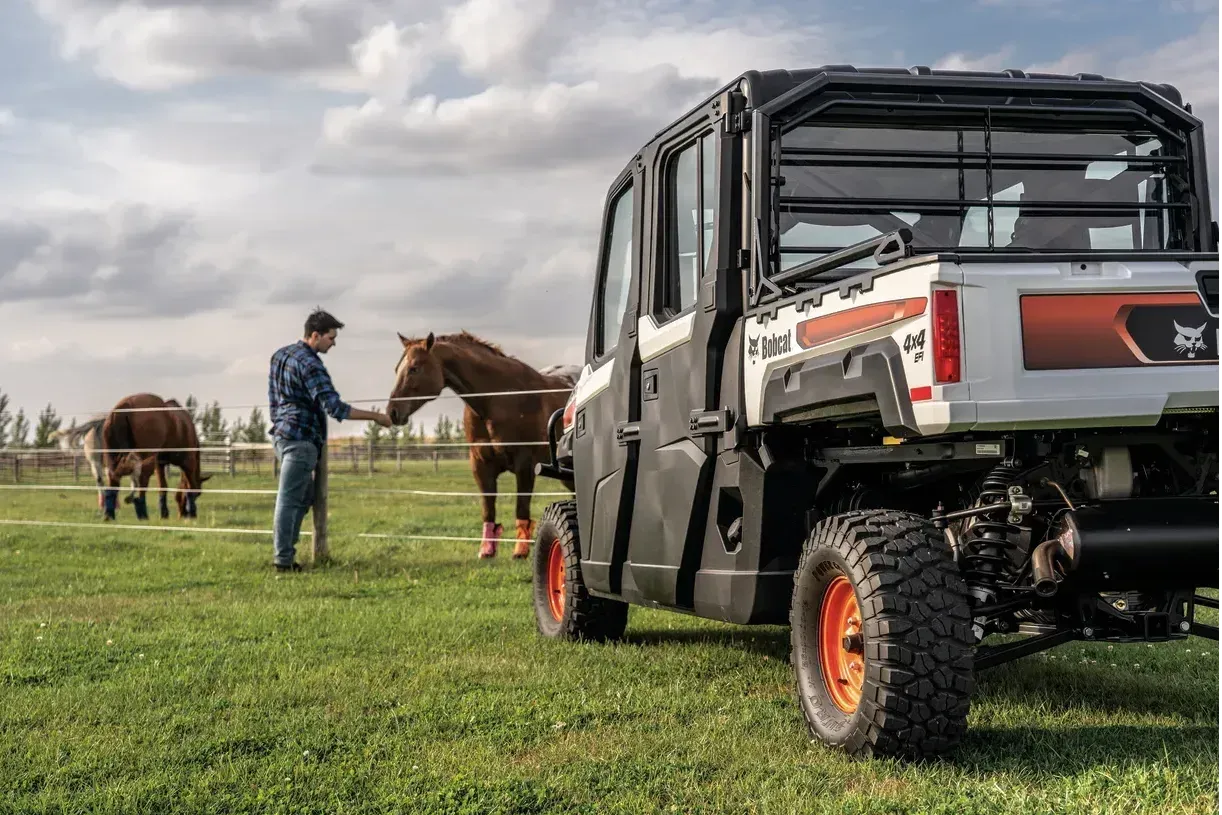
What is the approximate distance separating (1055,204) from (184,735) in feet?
14.3

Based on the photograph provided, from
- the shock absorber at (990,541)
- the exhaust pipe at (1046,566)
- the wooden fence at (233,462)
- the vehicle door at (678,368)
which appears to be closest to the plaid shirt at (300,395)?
the vehicle door at (678,368)

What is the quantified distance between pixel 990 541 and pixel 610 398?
273 centimetres

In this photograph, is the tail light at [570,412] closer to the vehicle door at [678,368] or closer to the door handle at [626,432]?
the door handle at [626,432]

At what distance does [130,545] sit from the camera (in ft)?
51.3

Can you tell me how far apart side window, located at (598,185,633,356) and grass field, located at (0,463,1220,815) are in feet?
6.00

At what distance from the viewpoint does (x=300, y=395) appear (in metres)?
12.6

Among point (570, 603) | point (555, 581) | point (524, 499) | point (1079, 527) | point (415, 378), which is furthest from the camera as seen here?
point (524, 499)

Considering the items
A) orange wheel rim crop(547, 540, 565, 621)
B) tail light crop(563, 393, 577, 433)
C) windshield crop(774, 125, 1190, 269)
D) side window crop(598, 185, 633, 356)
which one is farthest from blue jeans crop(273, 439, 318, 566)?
windshield crop(774, 125, 1190, 269)

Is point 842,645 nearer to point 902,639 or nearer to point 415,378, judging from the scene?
point 902,639

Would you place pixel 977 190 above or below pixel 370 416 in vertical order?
above

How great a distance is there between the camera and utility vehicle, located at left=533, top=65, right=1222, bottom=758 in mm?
4207

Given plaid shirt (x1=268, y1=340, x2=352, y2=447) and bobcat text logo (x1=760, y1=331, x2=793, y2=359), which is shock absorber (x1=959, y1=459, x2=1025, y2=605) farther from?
plaid shirt (x1=268, y1=340, x2=352, y2=447)

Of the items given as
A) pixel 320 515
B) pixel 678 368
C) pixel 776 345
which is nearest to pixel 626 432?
pixel 678 368

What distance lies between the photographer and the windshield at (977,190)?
5637mm
